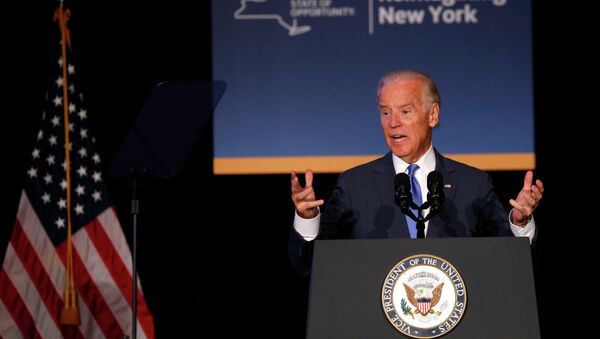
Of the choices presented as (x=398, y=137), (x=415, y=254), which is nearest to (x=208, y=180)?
(x=398, y=137)

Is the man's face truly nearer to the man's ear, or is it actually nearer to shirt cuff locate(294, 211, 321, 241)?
the man's ear

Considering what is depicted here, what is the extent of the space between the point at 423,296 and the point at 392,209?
0.67m

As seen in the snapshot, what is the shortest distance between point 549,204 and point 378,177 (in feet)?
7.89

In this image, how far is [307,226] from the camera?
252 centimetres

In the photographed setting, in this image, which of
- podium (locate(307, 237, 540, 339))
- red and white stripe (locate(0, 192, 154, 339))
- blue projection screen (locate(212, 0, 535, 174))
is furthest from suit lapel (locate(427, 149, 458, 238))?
red and white stripe (locate(0, 192, 154, 339))

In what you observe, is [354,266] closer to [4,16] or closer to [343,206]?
[343,206]

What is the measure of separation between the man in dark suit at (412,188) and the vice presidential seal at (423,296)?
1.86 ft

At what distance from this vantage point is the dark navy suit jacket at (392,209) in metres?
2.74

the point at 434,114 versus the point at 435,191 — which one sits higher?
the point at 434,114

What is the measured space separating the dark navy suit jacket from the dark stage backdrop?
2.09 meters

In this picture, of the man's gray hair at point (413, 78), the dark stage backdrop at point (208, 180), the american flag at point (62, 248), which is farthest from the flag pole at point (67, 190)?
the man's gray hair at point (413, 78)

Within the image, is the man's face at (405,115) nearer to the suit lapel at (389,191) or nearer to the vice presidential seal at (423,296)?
the suit lapel at (389,191)

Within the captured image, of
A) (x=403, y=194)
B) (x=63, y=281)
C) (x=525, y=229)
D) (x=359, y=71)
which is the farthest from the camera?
(x=359, y=71)

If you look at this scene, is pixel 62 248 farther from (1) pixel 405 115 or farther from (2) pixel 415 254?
(2) pixel 415 254
